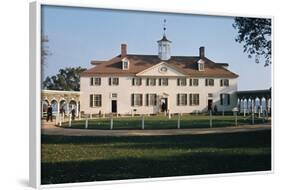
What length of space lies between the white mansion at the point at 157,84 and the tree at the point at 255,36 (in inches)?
28.9

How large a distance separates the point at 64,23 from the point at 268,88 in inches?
181

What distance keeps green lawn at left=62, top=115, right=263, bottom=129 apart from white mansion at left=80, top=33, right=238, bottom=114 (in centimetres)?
15

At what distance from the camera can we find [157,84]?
452 inches

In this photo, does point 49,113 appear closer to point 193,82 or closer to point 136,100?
point 136,100

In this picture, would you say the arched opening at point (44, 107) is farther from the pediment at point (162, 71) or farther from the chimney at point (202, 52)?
the chimney at point (202, 52)

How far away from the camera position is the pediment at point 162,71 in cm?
1138

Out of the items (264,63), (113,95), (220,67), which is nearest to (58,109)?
(113,95)

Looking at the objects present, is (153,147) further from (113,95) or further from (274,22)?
(274,22)

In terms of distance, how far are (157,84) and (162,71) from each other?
0.89 feet

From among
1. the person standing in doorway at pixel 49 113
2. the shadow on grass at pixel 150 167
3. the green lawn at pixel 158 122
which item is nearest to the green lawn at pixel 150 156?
the shadow on grass at pixel 150 167

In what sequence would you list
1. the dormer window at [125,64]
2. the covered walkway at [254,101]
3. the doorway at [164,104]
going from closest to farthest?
the dormer window at [125,64], the doorway at [164,104], the covered walkway at [254,101]

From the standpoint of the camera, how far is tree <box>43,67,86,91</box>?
10.3 meters

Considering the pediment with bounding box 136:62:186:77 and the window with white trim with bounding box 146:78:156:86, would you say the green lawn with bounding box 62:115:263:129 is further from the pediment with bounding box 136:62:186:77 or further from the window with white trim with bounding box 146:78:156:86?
the pediment with bounding box 136:62:186:77

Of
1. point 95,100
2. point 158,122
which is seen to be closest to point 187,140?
point 158,122
